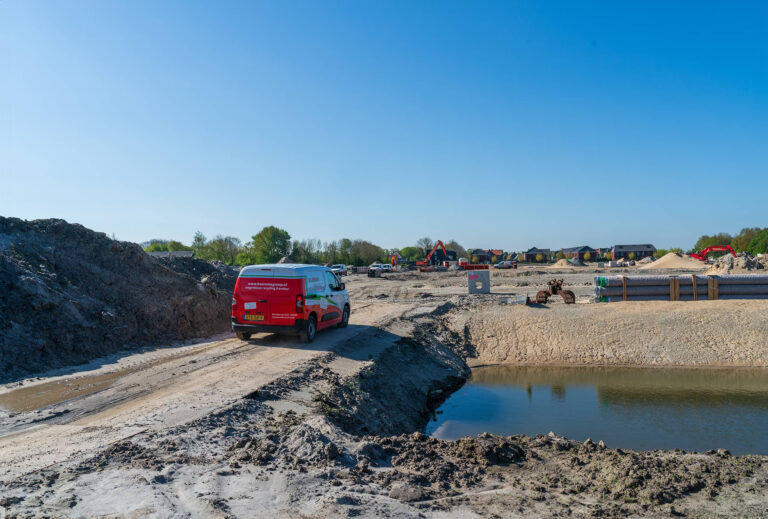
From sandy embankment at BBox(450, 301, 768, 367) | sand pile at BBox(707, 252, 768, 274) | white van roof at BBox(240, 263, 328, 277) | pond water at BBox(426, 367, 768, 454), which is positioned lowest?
pond water at BBox(426, 367, 768, 454)

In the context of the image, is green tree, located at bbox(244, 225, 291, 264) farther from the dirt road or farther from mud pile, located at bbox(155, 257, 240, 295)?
the dirt road

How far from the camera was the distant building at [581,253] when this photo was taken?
129 m

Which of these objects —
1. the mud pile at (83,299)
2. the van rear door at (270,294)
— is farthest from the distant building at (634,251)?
the van rear door at (270,294)

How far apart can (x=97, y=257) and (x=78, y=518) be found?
13546mm

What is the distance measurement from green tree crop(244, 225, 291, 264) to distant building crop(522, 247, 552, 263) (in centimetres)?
7864

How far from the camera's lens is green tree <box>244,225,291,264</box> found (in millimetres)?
89750

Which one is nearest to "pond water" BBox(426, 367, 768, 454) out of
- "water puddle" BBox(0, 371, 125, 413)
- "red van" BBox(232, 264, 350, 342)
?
"red van" BBox(232, 264, 350, 342)

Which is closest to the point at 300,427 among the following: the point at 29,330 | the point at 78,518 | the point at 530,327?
the point at 78,518

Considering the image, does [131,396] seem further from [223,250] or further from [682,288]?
[223,250]

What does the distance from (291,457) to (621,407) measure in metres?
10.6

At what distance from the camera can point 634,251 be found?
427ft

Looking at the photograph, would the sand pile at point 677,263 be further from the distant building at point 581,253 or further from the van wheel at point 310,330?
the van wheel at point 310,330

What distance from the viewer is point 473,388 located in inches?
605

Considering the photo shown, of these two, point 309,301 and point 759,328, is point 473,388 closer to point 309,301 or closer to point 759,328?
point 309,301
